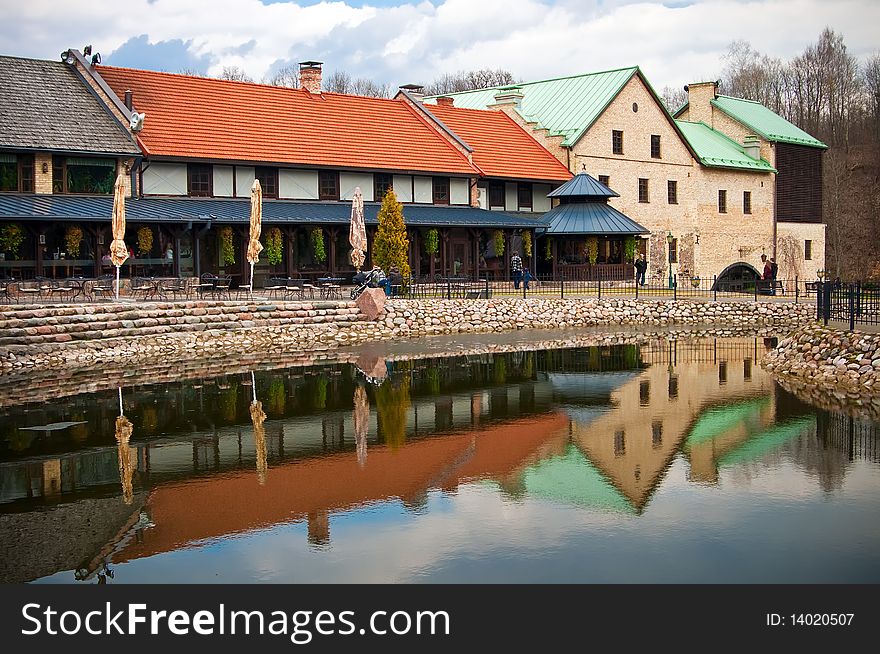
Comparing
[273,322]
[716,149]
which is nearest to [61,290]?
[273,322]

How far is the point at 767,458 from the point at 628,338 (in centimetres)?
1941

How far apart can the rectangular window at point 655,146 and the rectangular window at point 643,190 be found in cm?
142

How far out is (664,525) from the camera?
14.0 m

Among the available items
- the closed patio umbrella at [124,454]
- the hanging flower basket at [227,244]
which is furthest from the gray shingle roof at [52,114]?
the closed patio umbrella at [124,454]

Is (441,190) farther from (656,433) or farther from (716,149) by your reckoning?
(656,433)

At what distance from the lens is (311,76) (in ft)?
160

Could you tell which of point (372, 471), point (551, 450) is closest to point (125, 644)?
point (372, 471)

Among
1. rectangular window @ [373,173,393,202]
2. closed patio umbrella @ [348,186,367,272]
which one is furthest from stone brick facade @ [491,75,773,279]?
closed patio umbrella @ [348,186,367,272]

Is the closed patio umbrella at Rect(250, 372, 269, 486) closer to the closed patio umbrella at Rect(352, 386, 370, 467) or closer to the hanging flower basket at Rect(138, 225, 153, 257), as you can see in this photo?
the closed patio umbrella at Rect(352, 386, 370, 467)

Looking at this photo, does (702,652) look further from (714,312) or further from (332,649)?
(714,312)

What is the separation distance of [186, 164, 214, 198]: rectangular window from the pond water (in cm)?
1520

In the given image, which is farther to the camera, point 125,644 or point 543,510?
point 543,510

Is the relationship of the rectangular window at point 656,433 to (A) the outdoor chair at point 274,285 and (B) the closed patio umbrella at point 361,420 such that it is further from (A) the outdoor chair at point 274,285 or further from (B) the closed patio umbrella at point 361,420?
(A) the outdoor chair at point 274,285

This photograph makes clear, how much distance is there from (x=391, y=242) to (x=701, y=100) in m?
30.0
